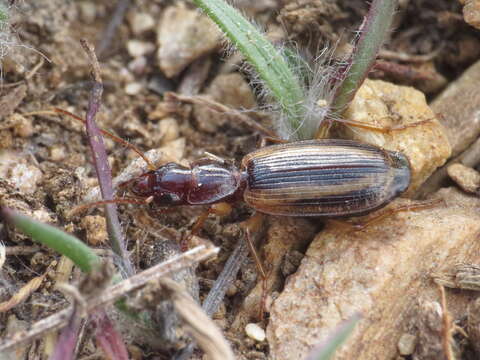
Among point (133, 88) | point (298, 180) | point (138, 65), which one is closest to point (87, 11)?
point (138, 65)

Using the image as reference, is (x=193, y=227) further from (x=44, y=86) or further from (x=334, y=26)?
(x=334, y=26)

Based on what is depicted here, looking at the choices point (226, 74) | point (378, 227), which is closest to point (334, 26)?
point (226, 74)

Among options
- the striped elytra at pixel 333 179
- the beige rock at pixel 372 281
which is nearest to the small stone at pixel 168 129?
the striped elytra at pixel 333 179

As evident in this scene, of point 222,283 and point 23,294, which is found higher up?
point 23,294

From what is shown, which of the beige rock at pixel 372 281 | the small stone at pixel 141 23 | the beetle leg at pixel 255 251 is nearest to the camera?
the beige rock at pixel 372 281

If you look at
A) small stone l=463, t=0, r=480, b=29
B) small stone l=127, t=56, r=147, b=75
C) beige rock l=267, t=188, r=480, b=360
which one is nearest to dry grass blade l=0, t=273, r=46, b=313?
beige rock l=267, t=188, r=480, b=360

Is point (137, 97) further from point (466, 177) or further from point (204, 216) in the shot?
point (466, 177)

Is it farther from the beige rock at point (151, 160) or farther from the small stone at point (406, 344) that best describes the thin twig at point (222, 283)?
the small stone at point (406, 344)
